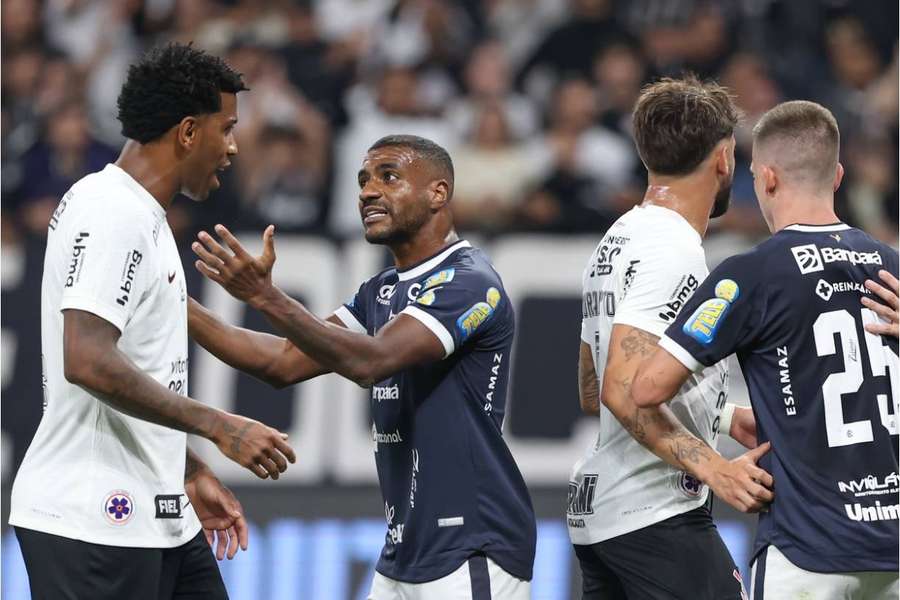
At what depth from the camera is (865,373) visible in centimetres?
367

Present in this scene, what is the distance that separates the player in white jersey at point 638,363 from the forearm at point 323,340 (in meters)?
0.72

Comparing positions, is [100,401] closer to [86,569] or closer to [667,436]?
[86,569]

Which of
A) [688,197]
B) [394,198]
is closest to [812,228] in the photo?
[688,197]

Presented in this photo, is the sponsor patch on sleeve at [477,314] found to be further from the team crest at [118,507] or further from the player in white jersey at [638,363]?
the team crest at [118,507]

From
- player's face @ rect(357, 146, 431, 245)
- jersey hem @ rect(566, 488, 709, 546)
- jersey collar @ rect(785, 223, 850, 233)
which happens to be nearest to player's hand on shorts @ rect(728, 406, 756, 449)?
jersey hem @ rect(566, 488, 709, 546)

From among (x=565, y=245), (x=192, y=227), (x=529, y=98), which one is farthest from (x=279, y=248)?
(x=529, y=98)

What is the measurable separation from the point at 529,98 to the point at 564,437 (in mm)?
2980

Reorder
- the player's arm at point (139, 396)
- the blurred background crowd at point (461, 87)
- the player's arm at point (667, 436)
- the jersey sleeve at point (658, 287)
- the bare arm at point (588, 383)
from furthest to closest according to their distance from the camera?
1. the blurred background crowd at point (461, 87)
2. the bare arm at point (588, 383)
3. the jersey sleeve at point (658, 287)
4. the player's arm at point (667, 436)
5. the player's arm at point (139, 396)

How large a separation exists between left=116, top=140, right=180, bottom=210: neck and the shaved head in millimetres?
1794

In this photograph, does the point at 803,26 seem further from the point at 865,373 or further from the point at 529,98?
the point at 865,373

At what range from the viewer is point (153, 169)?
3.99 m

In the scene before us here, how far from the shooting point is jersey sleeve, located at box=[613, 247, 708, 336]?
156 inches

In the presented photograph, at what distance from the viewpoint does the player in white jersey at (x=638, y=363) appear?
3.97 m

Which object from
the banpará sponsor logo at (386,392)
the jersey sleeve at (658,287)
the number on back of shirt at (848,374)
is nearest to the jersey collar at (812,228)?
the number on back of shirt at (848,374)
